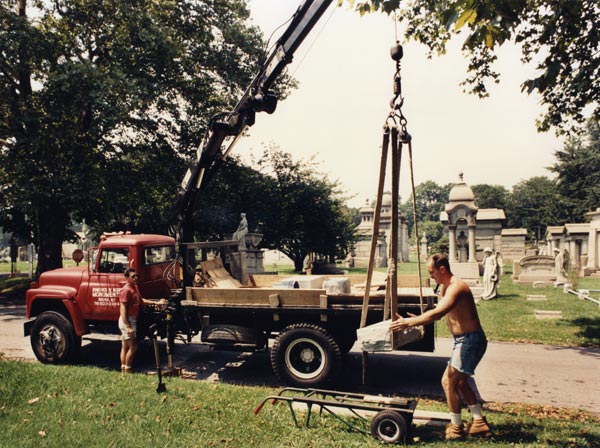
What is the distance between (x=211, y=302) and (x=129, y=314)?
59.7 inches

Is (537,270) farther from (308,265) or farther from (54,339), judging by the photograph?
(54,339)

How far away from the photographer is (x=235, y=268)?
9867 millimetres

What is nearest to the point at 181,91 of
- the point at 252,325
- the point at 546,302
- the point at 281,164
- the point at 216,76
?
the point at 216,76

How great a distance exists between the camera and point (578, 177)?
171 ft

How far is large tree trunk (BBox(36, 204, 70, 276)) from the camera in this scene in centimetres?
1970

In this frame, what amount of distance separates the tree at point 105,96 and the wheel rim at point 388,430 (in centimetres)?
1499

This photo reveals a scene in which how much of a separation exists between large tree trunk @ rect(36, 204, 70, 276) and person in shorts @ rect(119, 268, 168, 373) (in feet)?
45.6

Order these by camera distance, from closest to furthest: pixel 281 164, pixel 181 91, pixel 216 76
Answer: pixel 181 91 → pixel 216 76 → pixel 281 164

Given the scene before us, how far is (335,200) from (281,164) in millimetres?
4929

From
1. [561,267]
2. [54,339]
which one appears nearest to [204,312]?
[54,339]

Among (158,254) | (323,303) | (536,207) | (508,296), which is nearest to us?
(323,303)

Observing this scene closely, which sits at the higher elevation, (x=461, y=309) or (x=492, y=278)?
(x=461, y=309)

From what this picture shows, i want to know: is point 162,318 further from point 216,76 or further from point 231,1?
point 231,1

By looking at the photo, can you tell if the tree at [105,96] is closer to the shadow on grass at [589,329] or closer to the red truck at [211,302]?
the red truck at [211,302]
